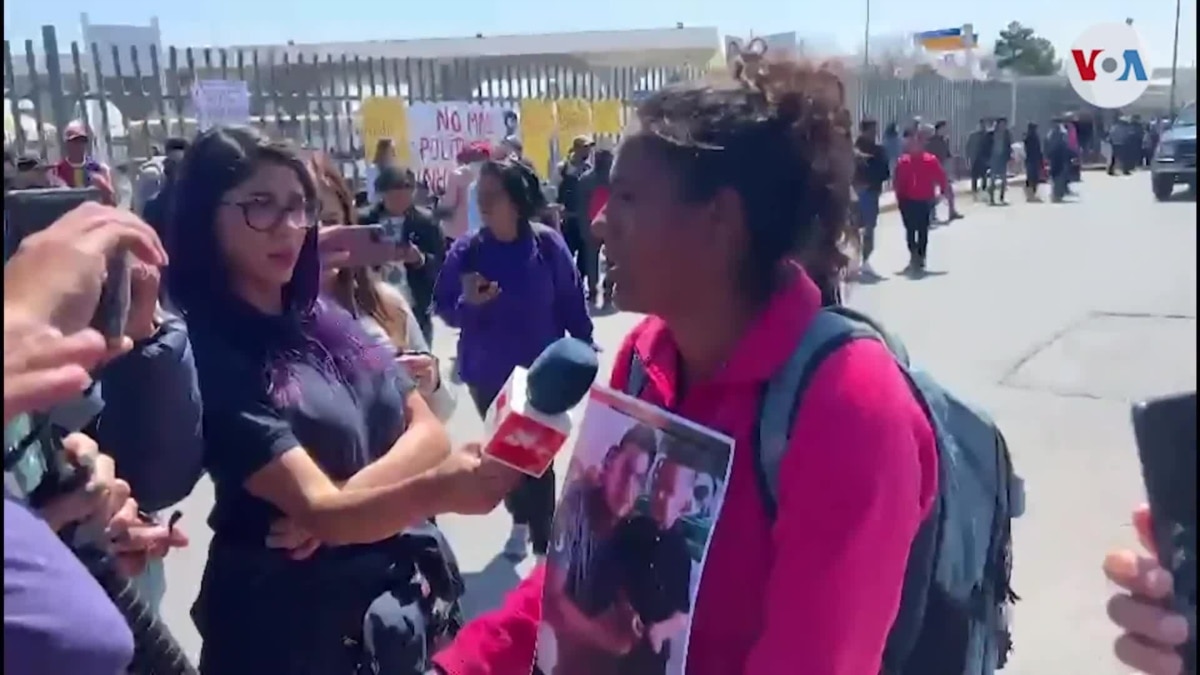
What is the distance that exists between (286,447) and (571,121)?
43.3ft

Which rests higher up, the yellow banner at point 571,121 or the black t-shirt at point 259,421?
the black t-shirt at point 259,421

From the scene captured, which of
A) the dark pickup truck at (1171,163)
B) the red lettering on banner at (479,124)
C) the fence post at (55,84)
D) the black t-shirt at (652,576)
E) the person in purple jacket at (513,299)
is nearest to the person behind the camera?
the black t-shirt at (652,576)

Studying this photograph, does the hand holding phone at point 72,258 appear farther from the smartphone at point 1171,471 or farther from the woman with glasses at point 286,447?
the smartphone at point 1171,471

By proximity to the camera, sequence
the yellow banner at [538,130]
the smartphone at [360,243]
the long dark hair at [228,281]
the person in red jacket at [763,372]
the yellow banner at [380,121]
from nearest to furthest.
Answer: the person in red jacket at [763,372]
the long dark hair at [228,281]
the smartphone at [360,243]
the yellow banner at [380,121]
the yellow banner at [538,130]

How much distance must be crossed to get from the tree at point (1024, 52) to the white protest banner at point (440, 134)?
68.6m

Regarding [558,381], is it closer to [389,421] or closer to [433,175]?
[389,421]

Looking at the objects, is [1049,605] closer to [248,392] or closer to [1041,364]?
[248,392]

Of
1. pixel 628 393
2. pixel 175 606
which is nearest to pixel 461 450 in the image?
pixel 628 393

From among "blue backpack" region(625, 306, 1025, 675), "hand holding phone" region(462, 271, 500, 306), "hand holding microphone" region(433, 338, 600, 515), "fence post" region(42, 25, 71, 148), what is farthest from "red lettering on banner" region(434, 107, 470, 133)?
"blue backpack" region(625, 306, 1025, 675)

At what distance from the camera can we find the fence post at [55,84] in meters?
9.45

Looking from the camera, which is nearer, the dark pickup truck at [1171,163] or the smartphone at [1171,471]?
the smartphone at [1171,471]

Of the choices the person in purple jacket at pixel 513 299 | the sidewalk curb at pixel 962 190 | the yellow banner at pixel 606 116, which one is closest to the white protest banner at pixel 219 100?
the yellow banner at pixel 606 116

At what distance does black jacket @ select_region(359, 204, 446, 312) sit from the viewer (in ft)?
27.7

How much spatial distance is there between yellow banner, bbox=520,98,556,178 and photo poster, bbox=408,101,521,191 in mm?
1037
